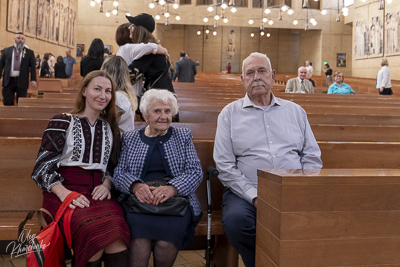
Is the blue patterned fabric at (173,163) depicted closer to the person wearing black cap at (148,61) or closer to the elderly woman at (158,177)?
the elderly woman at (158,177)

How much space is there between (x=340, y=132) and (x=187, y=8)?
20.5 m

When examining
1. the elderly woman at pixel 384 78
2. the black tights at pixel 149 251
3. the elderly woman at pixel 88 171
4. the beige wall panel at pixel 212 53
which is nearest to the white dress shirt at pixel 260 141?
the black tights at pixel 149 251

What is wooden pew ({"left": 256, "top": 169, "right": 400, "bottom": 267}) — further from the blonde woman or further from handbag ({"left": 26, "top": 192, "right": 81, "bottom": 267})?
the blonde woman

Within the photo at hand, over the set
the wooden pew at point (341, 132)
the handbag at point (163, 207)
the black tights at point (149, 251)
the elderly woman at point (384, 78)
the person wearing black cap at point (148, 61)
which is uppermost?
the elderly woman at point (384, 78)

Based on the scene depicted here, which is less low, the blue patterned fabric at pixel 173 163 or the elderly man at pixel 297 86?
the elderly man at pixel 297 86

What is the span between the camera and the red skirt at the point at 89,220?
2074 millimetres

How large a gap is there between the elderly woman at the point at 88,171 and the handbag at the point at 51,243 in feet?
0.11

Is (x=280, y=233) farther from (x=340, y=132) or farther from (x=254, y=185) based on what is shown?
(x=340, y=132)

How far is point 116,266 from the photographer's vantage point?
6.99 feet

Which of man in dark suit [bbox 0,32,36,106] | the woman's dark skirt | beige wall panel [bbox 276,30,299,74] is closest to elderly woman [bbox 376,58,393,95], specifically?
man in dark suit [bbox 0,32,36,106]

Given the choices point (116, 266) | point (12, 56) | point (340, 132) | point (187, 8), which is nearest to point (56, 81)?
point (12, 56)

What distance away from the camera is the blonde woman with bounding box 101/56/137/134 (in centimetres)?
297

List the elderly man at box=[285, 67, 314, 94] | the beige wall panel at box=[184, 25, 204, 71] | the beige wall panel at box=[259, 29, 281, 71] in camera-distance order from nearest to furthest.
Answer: the elderly man at box=[285, 67, 314, 94], the beige wall panel at box=[184, 25, 204, 71], the beige wall panel at box=[259, 29, 281, 71]

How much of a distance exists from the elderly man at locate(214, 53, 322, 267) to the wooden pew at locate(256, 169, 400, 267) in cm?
78
